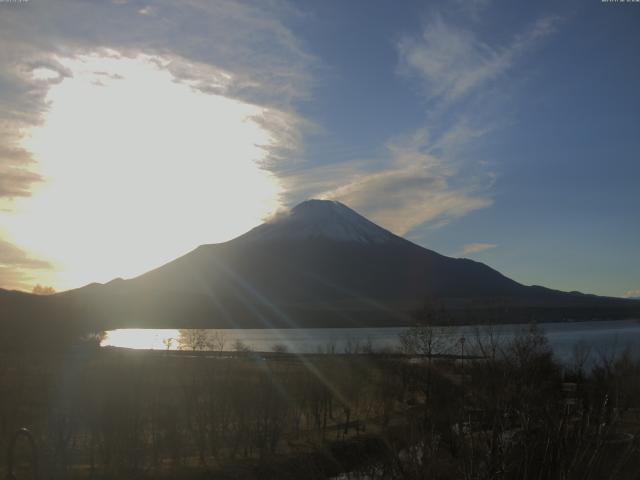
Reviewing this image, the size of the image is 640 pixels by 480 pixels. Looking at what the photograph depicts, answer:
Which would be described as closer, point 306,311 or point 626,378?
point 626,378

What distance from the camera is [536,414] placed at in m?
8.43

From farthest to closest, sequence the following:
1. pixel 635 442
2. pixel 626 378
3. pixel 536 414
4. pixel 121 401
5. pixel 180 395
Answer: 1. pixel 180 395
2. pixel 626 378
3. pixel 121 401
4. pixel 536 414
5. pixel 635 442

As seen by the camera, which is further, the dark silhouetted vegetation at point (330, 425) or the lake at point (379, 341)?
the lake at point (379, 341)

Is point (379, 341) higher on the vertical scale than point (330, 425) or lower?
higher

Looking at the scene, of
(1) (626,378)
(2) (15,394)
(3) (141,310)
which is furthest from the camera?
(3) (141,310)

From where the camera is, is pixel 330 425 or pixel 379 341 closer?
pixel 330 425

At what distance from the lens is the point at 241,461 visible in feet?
70.4

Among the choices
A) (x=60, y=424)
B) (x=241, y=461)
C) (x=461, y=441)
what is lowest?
(x=241, y=461)

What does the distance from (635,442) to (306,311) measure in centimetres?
17161

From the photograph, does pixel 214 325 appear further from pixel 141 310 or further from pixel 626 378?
pixel 626 378

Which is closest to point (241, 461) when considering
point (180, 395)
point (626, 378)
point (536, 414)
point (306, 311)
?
point (180, 395)

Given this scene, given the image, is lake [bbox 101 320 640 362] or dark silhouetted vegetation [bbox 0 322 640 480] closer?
dark silhouetted vegetation [bbox 0 322 640 480]

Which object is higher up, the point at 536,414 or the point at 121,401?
the point at 536,414

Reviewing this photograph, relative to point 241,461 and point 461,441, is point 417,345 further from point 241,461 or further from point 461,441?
point 461,441
